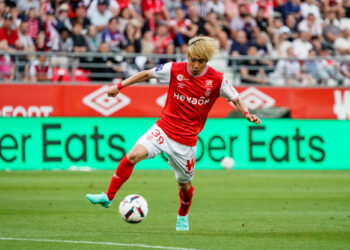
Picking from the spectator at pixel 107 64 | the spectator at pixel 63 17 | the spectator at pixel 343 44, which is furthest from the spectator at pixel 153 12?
the spectator at pixel 343 44

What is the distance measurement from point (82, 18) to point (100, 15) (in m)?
0.78

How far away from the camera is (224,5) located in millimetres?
26688

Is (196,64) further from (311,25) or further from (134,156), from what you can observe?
(311,25)

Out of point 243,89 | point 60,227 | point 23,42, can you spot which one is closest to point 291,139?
point 243,89

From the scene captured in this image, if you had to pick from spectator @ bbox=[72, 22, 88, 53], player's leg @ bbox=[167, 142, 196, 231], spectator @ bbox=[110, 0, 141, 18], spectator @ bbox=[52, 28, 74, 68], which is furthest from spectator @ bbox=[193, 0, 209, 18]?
player's leg @ bbox=[167, 142, 196, 231]

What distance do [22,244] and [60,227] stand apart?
1.71 m

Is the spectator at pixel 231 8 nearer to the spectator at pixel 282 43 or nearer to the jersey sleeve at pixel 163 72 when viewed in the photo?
the spectator at pixel 282 43

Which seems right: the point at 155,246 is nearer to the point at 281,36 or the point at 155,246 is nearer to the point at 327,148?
the point at 327,148

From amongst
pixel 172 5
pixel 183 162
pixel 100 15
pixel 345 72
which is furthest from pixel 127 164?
pixel 345 72

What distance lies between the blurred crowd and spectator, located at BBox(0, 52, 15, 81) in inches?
1.1

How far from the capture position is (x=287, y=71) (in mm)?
25891

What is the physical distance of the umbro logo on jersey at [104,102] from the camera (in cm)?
2397

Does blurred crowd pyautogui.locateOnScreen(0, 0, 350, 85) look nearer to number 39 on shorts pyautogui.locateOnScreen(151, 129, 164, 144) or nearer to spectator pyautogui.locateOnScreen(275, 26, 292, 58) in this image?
spectator pyautogui.locateOnScreen(275, 26, 292, 58)

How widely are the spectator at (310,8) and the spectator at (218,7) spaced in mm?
3077
